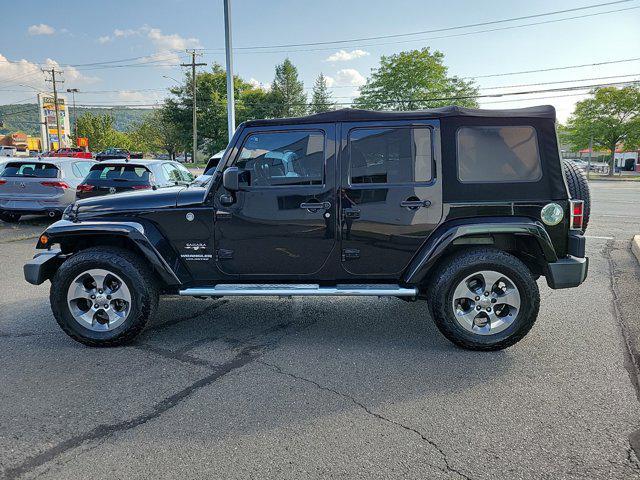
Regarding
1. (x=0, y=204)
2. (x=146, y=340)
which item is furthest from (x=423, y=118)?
(x=0, y=204)

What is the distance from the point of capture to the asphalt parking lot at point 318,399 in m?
2.45

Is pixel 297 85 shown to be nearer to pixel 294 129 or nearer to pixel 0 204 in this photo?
pixel 0 204

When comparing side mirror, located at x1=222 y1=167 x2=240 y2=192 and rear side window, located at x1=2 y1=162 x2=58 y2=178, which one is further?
rear side window, located at x1=2 y1=162 x2=58 y2=178

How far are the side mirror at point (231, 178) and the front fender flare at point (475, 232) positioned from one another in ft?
5.49

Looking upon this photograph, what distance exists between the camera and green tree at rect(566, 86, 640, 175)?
147ft

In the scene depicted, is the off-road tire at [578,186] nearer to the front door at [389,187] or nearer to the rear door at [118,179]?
the front door at [389,187]

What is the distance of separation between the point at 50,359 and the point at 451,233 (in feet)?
11.3

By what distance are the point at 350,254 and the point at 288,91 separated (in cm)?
7678

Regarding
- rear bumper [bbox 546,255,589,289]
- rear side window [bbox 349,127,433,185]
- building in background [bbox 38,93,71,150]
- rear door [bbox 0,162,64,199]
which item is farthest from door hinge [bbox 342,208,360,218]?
building in background [bbox 38,93,71,150]

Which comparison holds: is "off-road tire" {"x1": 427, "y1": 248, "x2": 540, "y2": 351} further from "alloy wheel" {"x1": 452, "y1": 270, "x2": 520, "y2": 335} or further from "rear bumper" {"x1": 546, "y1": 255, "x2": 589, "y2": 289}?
"rear bumper" {"x1": 546, "y1": 255, "x2": 589, "y2": 289}

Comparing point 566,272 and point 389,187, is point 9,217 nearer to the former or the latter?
point 389,187

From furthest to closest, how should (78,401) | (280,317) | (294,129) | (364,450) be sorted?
(280,317), (294,129), (78,401), (364,450)

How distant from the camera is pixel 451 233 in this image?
3.81 meters

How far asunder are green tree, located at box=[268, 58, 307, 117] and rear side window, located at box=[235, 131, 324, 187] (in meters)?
71.3
